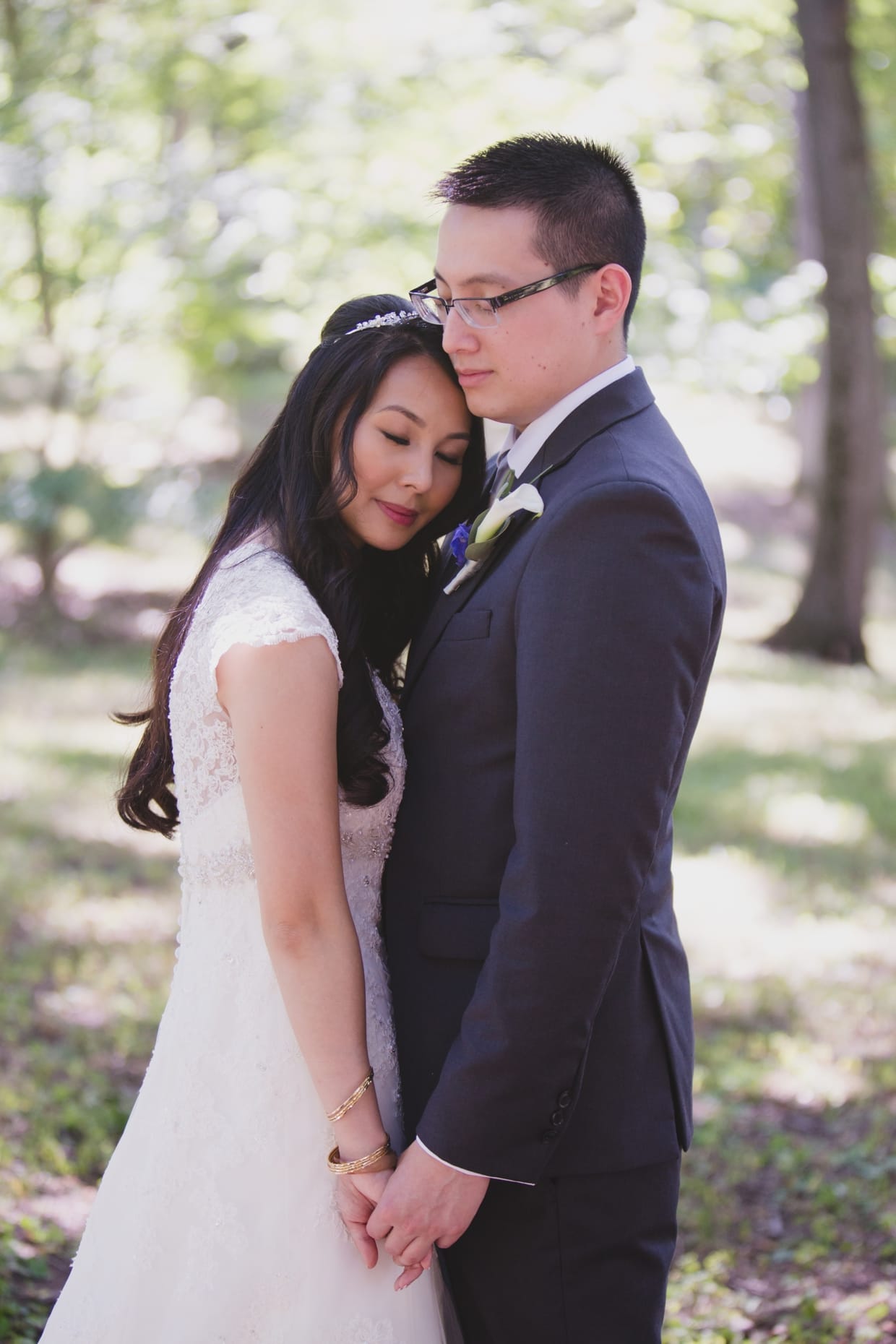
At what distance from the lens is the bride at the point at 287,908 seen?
2.15 metres

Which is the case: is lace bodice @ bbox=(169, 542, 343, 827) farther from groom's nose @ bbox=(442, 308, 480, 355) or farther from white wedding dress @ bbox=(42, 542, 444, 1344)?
groom's nose @ bbox=(442, 308, 480, 355)

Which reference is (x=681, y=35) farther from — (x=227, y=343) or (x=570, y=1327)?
(x=570, y=1327)

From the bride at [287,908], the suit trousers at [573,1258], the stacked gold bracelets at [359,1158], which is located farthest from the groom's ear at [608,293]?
the suit trousers at [573,1258]

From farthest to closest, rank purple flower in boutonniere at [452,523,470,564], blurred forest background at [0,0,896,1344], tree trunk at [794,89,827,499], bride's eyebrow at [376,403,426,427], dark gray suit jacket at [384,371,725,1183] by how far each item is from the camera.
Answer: tree trunk at [794,89,827,499] < blurred forest background at [0,0,896,1344] < purple flower in boutonniere at [452,523,470,564] < bride's eyebrow at [376,403,426,427] < dark gray suit jacket at [384,371,725,1183]

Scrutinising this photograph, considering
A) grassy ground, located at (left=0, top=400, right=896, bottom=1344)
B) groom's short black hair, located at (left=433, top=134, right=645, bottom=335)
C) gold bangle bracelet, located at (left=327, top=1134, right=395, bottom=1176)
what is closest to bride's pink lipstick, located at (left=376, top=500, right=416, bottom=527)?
groom's short black hair, located at (left=433, top=134, right=645, bottom=335)

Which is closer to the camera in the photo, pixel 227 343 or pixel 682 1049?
pixel 682 1049

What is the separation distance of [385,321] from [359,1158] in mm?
1511

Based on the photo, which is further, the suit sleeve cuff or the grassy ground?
the grassy ground

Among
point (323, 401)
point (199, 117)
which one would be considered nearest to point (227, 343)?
point (199, 117)

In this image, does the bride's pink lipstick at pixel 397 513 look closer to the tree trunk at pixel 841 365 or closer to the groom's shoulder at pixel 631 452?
the groom's shoulder at pixel 631 452

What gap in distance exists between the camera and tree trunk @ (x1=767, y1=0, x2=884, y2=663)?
12039 millimetres

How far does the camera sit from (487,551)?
2277mm

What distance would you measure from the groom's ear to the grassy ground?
2.69 metres

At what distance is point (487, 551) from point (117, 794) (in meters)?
1.05
